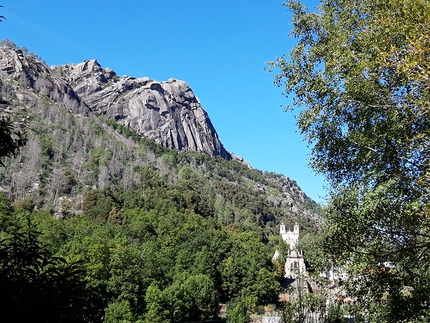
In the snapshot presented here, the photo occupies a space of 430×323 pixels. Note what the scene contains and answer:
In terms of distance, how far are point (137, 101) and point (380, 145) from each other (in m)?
161

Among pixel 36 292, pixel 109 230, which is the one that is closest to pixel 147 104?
pixel 109 230

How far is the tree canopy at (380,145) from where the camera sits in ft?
20.9

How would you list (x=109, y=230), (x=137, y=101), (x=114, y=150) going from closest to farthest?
(x=109, y=230), (x=114, y=150), (x=137, y=101)

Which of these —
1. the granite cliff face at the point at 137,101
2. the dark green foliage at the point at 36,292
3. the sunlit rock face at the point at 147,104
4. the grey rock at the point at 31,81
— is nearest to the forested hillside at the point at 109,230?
the dark green foliage at the point at 36,292

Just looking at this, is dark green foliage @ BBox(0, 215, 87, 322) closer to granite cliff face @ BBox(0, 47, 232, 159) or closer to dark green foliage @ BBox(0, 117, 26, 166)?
dark green foliage @ BBox(0, 117, 26, 166)

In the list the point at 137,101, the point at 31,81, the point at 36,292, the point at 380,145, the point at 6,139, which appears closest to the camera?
the point at 36,292

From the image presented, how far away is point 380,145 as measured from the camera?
24.0 feet

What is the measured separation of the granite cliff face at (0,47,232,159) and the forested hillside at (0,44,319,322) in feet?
5.83

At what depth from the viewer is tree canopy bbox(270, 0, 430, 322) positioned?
6.36 meters

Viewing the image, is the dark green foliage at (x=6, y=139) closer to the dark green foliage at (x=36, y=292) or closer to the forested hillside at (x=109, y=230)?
the forested hillside at (x=109, y=230)

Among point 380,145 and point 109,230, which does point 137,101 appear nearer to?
point 109,230

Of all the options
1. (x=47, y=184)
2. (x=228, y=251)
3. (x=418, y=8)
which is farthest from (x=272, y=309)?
(x=47, y=184)

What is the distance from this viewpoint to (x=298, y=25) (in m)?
10.0

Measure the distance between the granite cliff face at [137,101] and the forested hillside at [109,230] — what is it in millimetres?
1777
